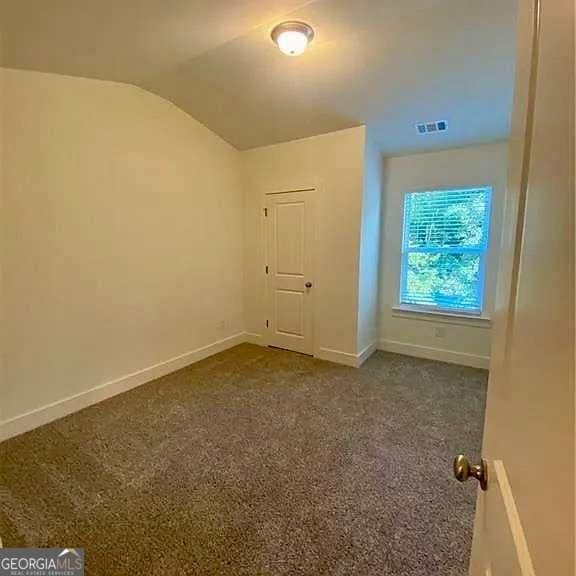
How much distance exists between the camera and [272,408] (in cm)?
276

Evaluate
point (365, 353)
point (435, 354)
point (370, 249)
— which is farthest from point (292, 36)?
point (435, 354)

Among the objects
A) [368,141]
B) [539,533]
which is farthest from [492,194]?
[539,533]

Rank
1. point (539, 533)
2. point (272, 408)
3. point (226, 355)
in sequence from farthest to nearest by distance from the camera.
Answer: point (226, 355), point (272, 408), point (539, 533)

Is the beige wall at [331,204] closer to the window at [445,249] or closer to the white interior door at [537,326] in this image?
the window at [445,249]

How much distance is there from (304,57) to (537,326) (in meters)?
2.71

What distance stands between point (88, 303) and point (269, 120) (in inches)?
98.0

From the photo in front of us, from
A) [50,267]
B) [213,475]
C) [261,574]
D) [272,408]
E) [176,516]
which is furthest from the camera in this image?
[272,408]

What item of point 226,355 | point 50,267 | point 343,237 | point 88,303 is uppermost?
point 343,237

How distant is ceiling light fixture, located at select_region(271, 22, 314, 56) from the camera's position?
2.09 m

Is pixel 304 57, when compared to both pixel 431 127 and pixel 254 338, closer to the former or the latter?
pixel 431 127

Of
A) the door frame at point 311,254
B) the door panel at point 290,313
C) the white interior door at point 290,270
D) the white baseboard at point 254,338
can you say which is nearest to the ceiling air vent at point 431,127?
the door frame at point 311,254

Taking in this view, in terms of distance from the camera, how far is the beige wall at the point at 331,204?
3.43 m

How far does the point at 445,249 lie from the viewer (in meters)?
3.72

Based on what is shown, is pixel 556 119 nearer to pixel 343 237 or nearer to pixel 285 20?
pixel 285 20
